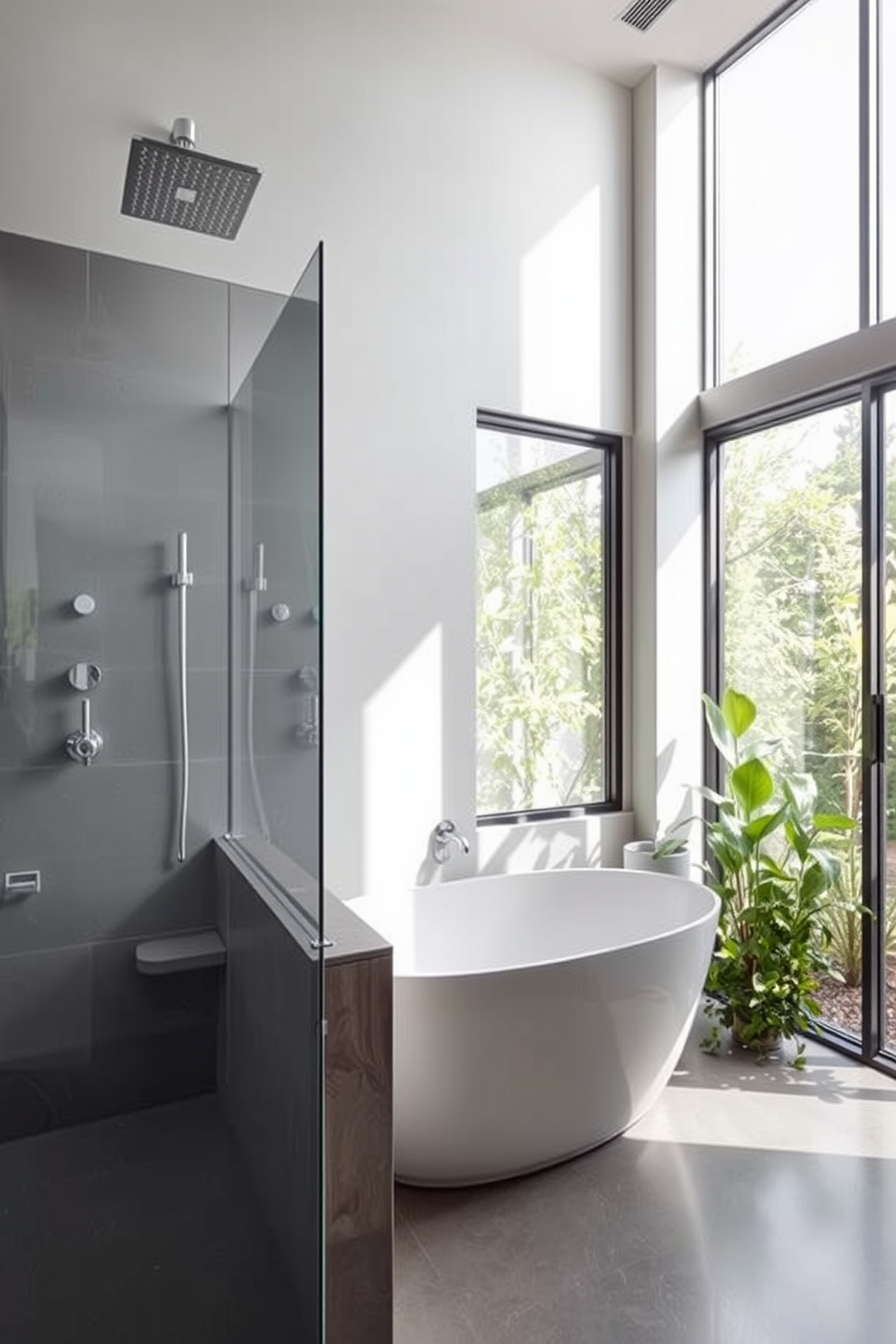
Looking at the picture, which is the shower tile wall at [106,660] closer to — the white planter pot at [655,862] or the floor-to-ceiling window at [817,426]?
the white planter pot at [655,862]

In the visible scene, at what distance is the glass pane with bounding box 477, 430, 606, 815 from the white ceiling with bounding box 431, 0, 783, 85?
155 cm

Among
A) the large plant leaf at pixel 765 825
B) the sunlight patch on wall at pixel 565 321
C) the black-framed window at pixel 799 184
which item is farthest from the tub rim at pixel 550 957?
A: the black-framed window at pixel 799 184

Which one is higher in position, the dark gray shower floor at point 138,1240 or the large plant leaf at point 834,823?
the large plant leaf at point 834,823

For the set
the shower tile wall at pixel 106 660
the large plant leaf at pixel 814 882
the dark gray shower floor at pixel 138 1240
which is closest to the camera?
the dark gray shower floor at pixel 138 1240

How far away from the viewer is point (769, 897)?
3.07m

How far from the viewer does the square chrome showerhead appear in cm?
211

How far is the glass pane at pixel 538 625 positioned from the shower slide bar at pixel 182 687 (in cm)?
A: 135

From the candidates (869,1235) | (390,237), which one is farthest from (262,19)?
(869,1235)

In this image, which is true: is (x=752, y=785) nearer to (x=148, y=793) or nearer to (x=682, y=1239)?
(x=682, y=1239)

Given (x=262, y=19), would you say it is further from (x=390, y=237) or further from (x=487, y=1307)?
(x=487, y=1307)

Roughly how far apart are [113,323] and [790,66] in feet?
9.41

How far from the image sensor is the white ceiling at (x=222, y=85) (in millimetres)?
2457

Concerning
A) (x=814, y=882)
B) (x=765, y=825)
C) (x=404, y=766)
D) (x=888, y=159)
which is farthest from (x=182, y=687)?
(x=888, y=159)

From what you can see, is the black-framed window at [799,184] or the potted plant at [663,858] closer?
the black-framed window at [799,184]
